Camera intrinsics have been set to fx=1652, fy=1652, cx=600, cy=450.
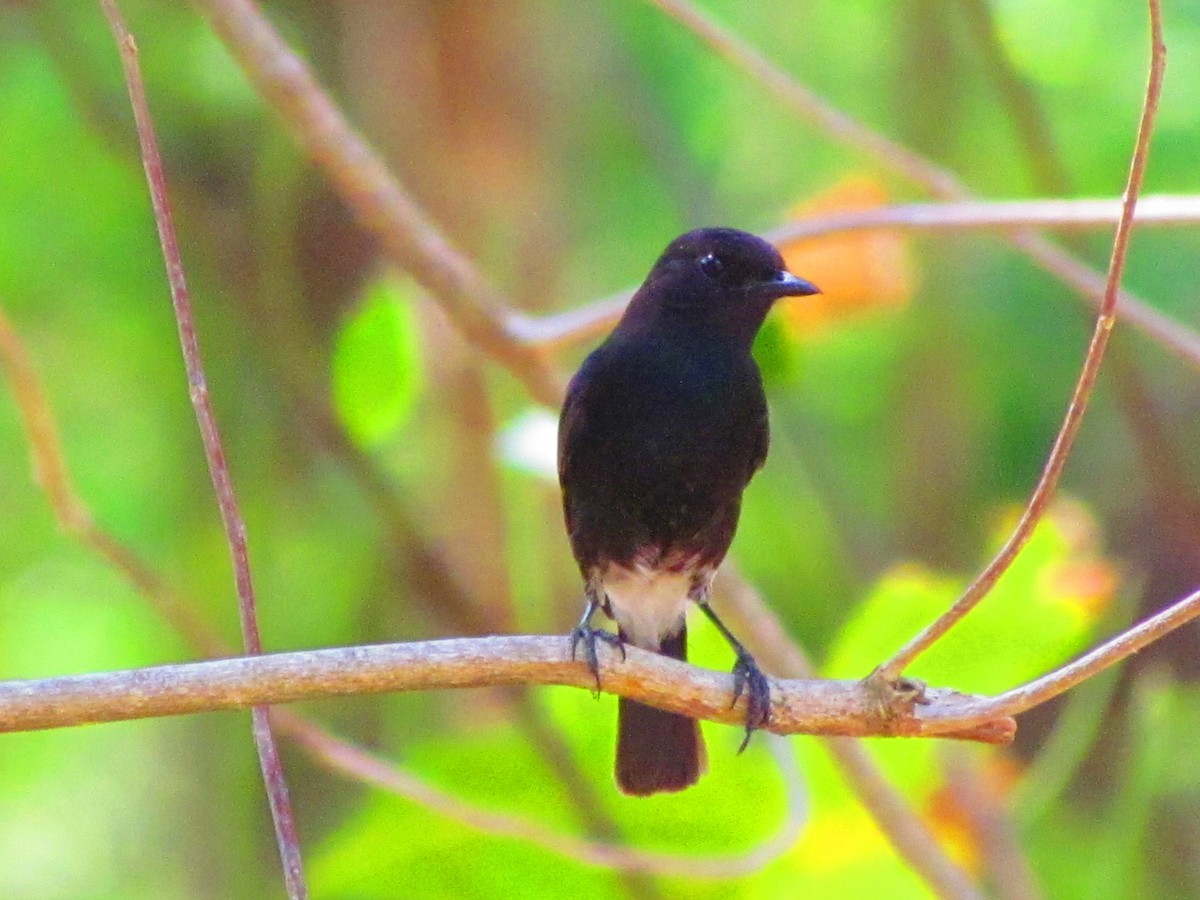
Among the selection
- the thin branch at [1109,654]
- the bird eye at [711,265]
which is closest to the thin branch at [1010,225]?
the bird eye at [711,265]

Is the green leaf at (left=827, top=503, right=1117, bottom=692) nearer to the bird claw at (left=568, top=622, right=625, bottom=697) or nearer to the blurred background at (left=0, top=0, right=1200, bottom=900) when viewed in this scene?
the blurred background at (left=0, top=0, right=1200, bottom=900)

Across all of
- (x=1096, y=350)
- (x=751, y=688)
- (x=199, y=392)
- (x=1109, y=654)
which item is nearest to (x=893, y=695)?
(x=1109, y=654)

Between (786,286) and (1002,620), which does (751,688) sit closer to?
(786,286)

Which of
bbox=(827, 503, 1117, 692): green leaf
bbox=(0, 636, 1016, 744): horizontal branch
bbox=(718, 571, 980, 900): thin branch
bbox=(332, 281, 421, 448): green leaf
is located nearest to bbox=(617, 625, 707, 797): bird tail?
bbox=(718, 571, 980, 900): thin branch

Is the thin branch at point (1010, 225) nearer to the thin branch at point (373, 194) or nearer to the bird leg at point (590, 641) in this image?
the thin branch at point (373, 194)

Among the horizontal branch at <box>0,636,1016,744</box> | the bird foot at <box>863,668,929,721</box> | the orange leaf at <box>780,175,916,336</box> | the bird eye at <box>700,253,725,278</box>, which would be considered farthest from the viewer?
the orange leaf at <box>780,175,916,336</box>

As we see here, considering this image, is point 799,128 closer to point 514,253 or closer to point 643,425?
point 514,253
